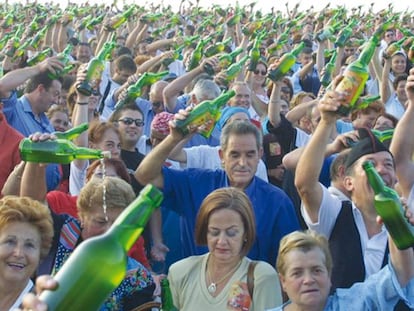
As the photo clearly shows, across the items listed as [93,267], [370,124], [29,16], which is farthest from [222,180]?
[29,16]

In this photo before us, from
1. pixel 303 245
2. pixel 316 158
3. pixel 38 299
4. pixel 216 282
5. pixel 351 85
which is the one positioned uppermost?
pixel 351 85

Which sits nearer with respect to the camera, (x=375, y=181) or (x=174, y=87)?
(x=375, y=181)

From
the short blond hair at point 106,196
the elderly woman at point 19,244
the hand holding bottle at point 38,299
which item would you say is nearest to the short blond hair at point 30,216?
the elderly woman at point 19,244

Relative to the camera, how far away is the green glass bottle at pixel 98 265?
202 cm

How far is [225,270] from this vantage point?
3613mm

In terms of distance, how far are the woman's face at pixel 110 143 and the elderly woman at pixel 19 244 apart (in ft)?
6.09

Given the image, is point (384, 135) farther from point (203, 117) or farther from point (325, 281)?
point (325, 281)

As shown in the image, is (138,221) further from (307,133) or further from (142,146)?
(307,133)

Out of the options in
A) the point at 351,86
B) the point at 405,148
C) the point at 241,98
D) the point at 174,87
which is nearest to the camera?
the point at 351,86

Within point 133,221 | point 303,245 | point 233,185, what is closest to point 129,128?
point 233,185

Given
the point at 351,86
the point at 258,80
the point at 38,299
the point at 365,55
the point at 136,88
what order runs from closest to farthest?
the point at 38,299
the point at 351,86
the point at 365,55
the point at 136,88
the point at 258,80

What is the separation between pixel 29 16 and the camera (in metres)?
17.8

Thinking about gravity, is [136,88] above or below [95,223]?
above

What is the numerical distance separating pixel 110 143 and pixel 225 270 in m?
1.72
